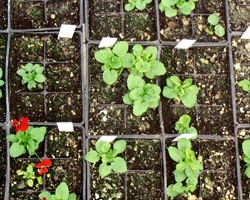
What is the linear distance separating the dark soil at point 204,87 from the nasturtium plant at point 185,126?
0.06 m

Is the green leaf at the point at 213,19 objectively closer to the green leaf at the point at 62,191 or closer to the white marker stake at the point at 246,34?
the white marker stake at the point at 246,34

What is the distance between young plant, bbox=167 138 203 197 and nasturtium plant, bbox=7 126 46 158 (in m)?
0.83

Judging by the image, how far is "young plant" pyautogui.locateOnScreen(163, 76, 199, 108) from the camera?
6.98ft

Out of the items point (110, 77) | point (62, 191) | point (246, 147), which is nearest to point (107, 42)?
point (110, 77)

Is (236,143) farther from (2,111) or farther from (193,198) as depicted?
(2,111)

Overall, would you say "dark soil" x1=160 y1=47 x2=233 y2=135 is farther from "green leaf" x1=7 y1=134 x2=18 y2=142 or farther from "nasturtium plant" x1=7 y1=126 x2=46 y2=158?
"green leaf" x1=7 y1=134 x2=18 y2=142

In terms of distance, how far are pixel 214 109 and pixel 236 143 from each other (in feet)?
0.90

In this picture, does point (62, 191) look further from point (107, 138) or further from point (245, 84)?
point (245, 84)

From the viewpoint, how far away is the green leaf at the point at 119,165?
6.68 ft

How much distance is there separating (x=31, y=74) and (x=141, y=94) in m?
0.73

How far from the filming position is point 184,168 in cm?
206

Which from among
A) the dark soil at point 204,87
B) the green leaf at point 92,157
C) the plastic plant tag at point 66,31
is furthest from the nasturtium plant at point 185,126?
the plastic plant tag at point 66,31

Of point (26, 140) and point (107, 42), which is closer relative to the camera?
point (26, 140)

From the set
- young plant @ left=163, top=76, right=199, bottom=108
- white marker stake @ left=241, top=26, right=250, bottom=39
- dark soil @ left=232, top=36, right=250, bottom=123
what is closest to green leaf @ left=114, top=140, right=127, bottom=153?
young plant @ left=163, top=76, right=199, bottom=108
